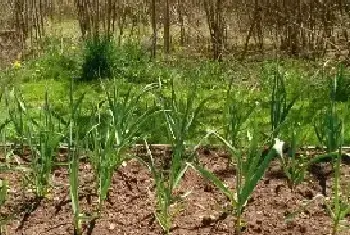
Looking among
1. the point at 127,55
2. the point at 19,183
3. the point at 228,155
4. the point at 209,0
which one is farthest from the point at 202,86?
the point at 19,183

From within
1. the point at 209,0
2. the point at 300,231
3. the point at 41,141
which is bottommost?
the point at 300,231

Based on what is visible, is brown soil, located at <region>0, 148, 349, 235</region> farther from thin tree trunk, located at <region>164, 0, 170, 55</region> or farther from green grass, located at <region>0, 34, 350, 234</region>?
thin tree trunk, located at <region>164, 0, 170, 55</region>

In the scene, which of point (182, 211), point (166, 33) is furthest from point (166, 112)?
point (166, 33)

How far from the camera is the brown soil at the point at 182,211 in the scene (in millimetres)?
2908

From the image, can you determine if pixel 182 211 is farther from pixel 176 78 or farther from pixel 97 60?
pixel 97 60

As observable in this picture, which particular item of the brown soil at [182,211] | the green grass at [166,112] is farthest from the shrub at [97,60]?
the brown soil at [182,211]

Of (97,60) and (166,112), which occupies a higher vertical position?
(166,112)

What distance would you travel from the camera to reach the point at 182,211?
3068mm

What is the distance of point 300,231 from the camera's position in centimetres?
287

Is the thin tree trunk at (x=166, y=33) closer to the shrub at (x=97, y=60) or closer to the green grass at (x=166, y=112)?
the green grass at (x=166, y=112)

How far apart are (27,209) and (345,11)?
21.6 ft

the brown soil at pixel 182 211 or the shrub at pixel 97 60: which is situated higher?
the shrub at pixel 97 60

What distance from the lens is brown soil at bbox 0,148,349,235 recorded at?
2908 millimetres

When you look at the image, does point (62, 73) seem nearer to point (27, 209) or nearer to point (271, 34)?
point (271, 34)
